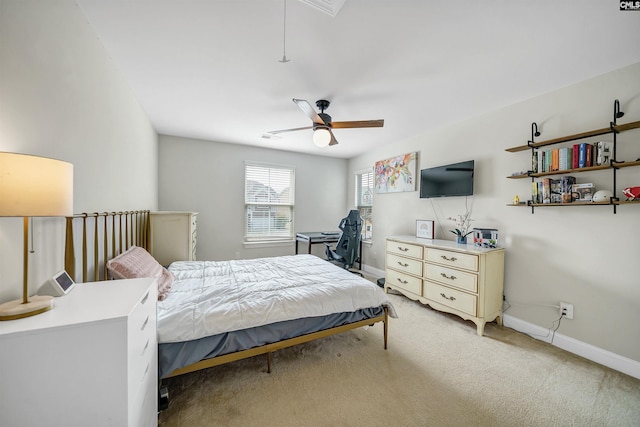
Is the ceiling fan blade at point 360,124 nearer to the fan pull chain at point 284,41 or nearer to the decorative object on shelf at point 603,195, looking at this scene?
the fan pull chain at point 284,41

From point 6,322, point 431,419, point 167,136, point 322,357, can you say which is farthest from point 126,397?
point 167,136

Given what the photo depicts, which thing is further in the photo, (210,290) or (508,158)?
(508,158)

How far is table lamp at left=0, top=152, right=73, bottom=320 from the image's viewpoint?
29.1 inches

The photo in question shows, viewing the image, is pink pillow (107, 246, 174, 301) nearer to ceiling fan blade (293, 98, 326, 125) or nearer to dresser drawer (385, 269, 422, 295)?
ceiling fan blade (293, 98, 326, 125)

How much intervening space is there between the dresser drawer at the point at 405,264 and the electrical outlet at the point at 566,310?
1289mm

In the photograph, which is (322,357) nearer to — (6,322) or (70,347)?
(70,347)

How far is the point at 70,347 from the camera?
78 centimetres

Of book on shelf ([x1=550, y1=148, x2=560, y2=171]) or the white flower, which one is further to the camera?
the white flower

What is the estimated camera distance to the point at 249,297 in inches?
70.6

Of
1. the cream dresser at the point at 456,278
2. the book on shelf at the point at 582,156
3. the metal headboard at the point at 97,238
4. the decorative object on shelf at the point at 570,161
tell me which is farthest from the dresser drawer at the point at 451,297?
the metal headboard at the point at 97,238

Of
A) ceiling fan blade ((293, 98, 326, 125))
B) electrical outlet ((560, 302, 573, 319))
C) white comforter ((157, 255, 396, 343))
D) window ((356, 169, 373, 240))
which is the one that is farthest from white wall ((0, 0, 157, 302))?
window ((356, 169, 373, 240))

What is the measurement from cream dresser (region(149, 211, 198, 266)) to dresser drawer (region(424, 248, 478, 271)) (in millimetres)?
3147

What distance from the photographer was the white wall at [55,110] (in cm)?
98

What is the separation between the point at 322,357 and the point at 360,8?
258 centimetres
